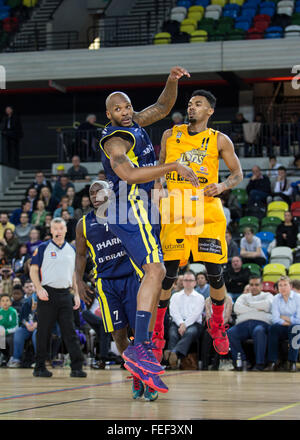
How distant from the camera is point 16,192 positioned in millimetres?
20625

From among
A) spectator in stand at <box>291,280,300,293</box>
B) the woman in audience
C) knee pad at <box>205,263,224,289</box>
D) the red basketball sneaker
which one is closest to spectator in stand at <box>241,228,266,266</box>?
spectator in stand at <box>291,280,300,293</box>

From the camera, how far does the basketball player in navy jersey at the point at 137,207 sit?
515 cm

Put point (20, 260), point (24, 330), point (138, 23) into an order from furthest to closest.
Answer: point (138, 23) < point (20, 260) < point (24, 330)

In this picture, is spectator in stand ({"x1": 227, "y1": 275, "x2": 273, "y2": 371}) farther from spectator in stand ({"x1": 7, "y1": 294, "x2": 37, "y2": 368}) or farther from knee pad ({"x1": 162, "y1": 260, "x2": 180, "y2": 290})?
knee pad ({"x1": 162, "y1": 260, "x2": 180, "y2": 290})

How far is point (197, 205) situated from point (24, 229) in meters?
10.1

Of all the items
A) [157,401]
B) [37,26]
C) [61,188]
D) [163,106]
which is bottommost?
[157,401]

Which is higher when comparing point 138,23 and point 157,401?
point 138,23

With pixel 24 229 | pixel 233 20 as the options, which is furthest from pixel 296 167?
pixel 24 229

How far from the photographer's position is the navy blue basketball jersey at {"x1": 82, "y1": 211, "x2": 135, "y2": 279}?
646cm

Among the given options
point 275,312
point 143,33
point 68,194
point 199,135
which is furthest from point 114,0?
point 199,135

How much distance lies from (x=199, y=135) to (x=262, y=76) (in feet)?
46.3

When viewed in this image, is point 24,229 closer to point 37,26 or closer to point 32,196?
point 32,196

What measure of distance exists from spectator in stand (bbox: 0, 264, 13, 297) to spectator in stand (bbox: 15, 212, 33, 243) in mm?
2365

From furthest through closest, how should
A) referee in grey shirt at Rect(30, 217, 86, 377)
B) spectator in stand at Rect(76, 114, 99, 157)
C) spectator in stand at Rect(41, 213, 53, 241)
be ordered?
spectator in stand at Rect(76, 114, 99, 157)
spectator in stand at Rect(41, 213, 53, 241)
referee in grey shirt at Rect(30, 217, 86, 377)
